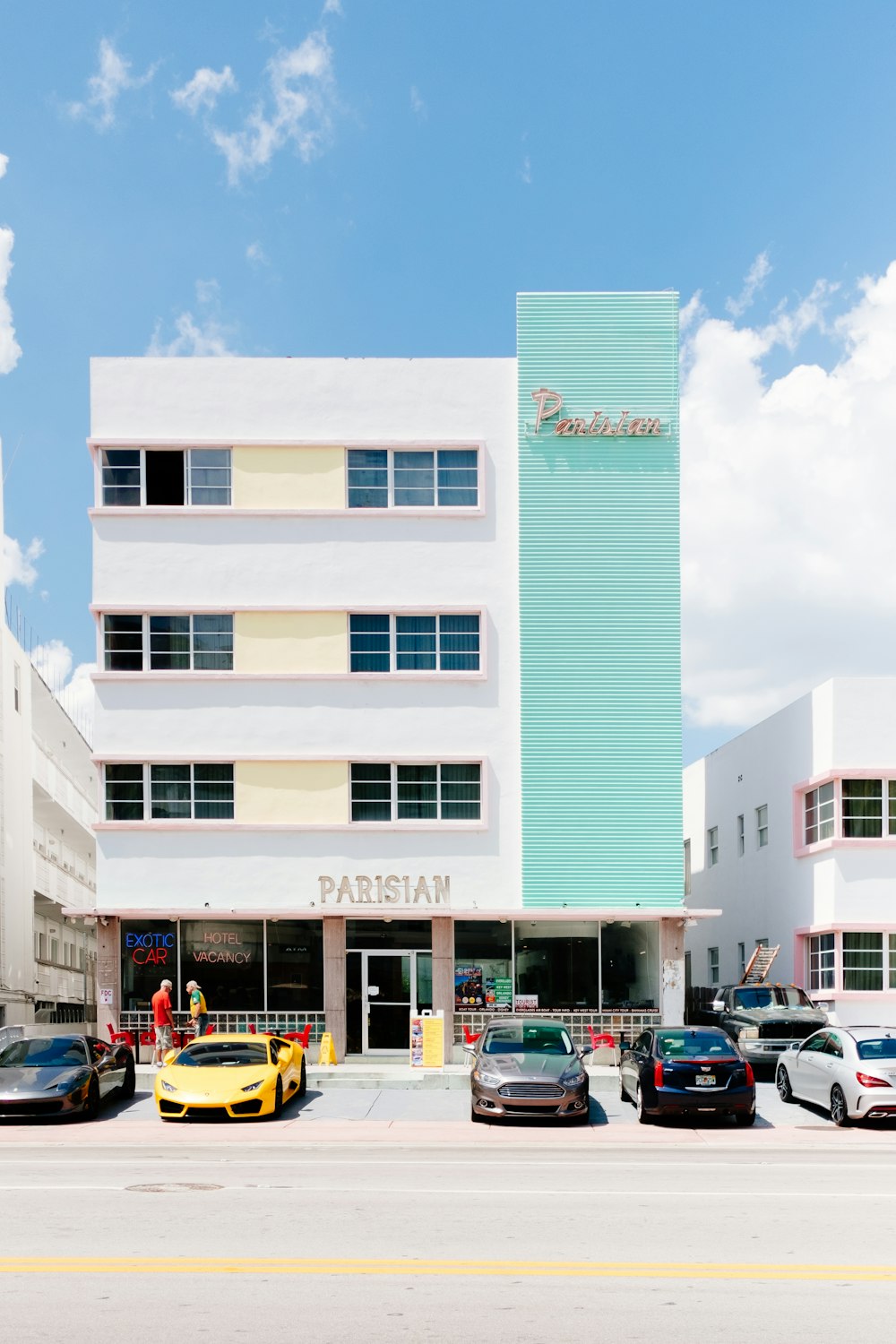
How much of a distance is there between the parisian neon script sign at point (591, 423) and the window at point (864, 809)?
9211 millimetres

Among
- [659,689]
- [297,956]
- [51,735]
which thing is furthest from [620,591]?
[51,735]

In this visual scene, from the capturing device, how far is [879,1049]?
69.5 ft

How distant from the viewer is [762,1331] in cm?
844

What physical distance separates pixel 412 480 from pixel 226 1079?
15.2 m

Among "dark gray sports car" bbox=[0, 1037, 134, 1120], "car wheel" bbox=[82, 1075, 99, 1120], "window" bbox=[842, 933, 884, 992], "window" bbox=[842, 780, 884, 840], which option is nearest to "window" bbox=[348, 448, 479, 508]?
"window" bbox=[842, 780, 884, 840]

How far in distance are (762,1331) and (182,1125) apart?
48.6ft

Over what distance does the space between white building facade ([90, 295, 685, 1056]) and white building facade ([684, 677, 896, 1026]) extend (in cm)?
384

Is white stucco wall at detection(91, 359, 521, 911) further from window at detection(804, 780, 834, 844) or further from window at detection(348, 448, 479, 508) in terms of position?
window at detection(804, 780, 834, 844)

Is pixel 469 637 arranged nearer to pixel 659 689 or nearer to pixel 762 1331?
pixel 659 689

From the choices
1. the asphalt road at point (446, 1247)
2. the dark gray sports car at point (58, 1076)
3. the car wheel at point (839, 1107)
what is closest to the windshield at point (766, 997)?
the car wheel at point (839, 1107)

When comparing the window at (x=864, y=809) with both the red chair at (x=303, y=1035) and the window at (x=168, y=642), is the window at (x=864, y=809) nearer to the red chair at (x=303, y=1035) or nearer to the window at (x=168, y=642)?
the red chair at (x=303, y=1035)

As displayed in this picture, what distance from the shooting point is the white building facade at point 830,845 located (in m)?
31.4

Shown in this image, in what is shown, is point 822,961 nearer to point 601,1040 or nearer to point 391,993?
point 601,1040

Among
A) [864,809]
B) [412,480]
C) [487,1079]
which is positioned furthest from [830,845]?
[487,1079]
